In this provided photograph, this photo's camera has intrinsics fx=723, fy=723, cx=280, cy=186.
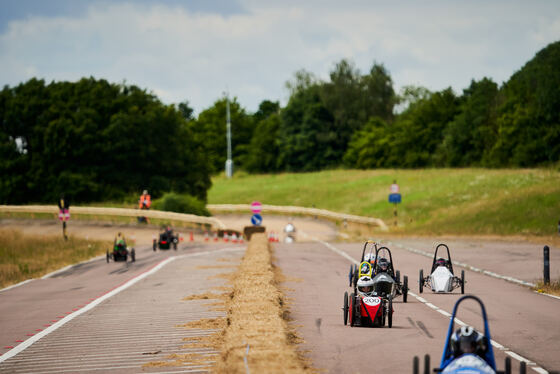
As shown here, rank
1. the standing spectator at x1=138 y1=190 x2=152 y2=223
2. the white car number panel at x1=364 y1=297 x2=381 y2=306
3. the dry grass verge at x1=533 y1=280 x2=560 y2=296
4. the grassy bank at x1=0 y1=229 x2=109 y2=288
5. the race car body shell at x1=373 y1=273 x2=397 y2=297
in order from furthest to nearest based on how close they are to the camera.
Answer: the standing spectator at x1=138 y1=190 x2=152 y2=223
the grassy bank at x1=0 y1=229 x2=109 y2=288
the dry grass verge at x1=533 y1=280 x2=560 y2=296
the race car body shell at x1=373 y1=273 x2=397 y2=297
the white car number panel at x1=364 y1=297 x2=381 y2=306

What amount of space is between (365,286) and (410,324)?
1171 mm

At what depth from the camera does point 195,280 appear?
21938 mm

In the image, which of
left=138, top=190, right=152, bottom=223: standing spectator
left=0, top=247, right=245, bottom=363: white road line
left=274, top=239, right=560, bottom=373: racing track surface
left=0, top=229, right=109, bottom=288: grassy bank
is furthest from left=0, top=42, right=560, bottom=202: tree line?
left=274, top=239, right=560, bottom=373: racing track surface

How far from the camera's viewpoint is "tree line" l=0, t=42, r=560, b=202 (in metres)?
66.4

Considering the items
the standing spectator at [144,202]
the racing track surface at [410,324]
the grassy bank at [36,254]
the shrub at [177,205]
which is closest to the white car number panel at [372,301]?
the racing track surface at [410,324]

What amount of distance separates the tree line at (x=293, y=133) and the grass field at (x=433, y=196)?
6.25 m

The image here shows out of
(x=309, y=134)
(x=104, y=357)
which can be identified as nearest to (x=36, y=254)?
(x=104, y=357)

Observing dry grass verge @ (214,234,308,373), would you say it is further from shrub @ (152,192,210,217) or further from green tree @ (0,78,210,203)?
green tree @ (0,78,210,203)

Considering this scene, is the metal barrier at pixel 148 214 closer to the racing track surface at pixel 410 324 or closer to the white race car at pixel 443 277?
the racing track surface at pixel 410 324

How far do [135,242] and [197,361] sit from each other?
35289mm

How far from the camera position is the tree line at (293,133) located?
218 feet

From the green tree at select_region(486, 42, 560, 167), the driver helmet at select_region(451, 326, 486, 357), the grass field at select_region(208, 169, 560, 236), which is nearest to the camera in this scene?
the driver helmet at select_region(451, 326, 486, 357)

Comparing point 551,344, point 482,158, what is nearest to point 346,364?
point 551,344

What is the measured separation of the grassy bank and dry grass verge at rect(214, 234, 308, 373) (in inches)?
454
